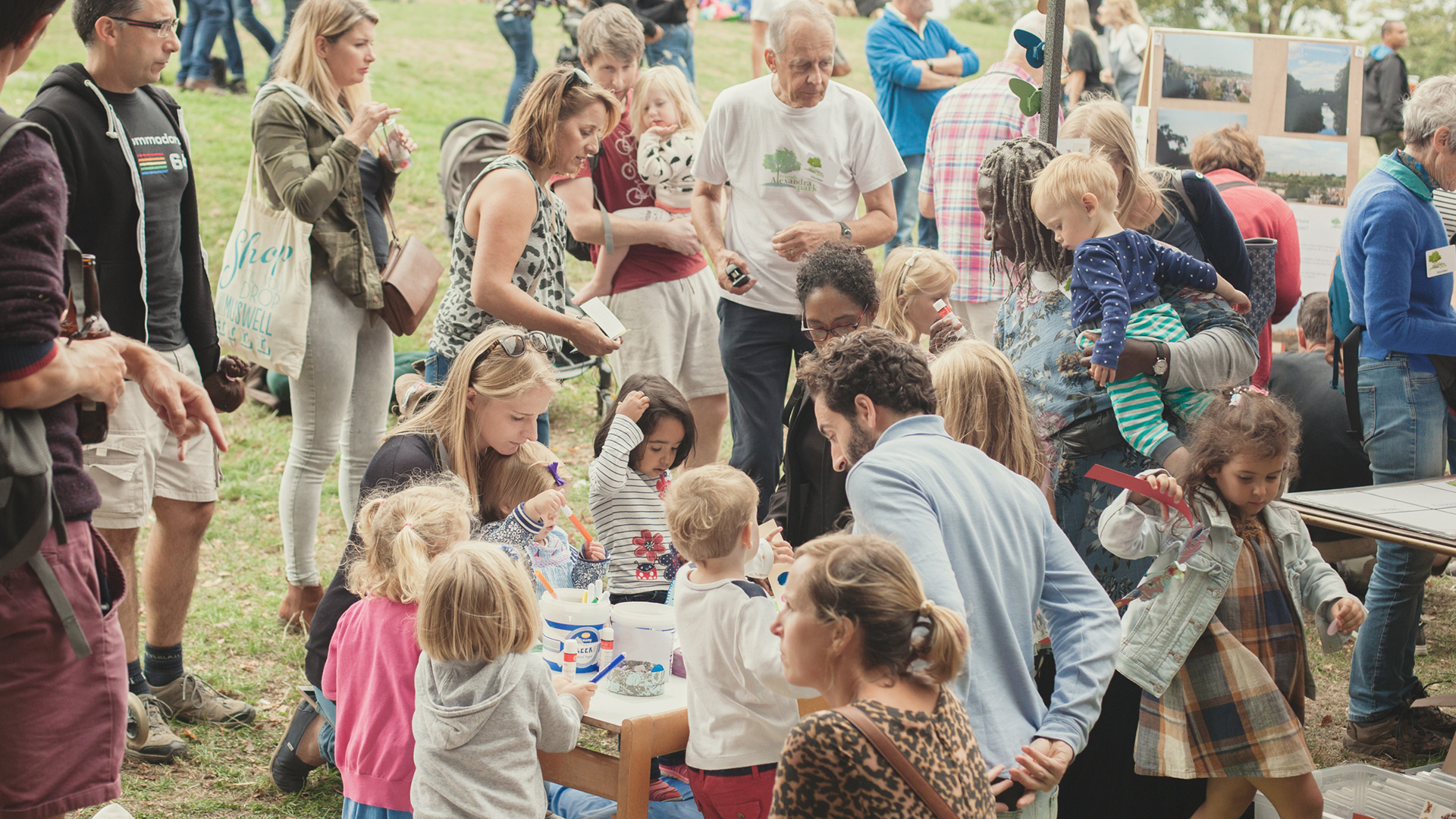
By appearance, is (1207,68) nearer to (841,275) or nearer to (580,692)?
(841,275)

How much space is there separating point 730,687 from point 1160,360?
135cm

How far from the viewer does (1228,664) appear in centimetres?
287

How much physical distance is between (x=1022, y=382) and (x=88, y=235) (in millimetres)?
2506

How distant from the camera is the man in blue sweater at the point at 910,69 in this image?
7.46 meters

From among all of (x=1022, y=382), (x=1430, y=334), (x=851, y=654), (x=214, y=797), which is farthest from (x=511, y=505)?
(x=1430, y=334)

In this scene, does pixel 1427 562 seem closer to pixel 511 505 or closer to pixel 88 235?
pixel 511 505

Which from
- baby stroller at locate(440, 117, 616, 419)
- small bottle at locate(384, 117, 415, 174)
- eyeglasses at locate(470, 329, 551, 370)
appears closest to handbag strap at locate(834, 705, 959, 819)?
eyeglasses at locate(470, 329, 551, 370)

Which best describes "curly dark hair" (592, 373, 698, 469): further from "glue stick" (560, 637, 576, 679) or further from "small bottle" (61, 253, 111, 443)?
"small bottle" (61, 253, 111, 443)

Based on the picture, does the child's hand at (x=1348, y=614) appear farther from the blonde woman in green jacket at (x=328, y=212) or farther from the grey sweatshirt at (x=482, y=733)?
the blonde woman in green jacket at (x=328, y=212)

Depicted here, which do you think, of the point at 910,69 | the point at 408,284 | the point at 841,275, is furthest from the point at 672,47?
the point at 841,275

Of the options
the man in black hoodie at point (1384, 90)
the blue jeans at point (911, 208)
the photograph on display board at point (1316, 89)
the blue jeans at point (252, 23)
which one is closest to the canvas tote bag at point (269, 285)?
the blue jeans at point (911, 208)

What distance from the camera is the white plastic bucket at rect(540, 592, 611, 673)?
287 centimetres

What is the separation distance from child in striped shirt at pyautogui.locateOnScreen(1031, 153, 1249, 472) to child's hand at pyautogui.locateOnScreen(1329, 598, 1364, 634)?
0.48 metres

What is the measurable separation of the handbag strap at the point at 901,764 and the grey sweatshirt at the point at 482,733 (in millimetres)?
964
